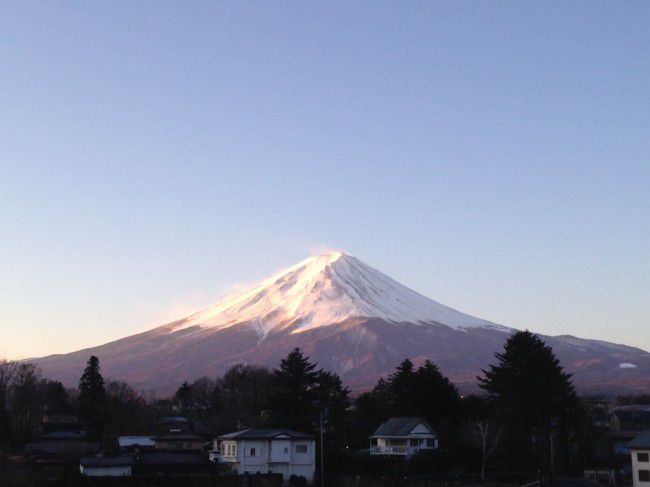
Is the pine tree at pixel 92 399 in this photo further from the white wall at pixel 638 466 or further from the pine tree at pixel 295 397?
the white wall at pixel 638 466

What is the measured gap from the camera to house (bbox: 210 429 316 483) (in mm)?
44469

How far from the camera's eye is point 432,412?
56.4m

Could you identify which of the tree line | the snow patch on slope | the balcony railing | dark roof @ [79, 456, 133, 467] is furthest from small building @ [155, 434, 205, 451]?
the snow patch on slope

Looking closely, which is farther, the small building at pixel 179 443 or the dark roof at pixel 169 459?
the small building at pixel 179 443

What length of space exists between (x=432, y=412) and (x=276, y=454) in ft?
49.7

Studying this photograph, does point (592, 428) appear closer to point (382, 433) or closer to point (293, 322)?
point (382, 433)

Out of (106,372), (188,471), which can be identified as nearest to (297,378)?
(188,471)

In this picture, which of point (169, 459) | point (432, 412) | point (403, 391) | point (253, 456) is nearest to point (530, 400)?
point (432, 412)

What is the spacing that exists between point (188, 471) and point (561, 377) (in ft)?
72.8

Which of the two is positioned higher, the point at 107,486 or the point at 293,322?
the point at 293,322

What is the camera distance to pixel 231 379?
95562 millimetres

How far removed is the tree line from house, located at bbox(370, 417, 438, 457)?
117cm

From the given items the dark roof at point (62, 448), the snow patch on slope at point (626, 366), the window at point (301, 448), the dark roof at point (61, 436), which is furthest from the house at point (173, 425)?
the snow patch on slope at point (626, 366)

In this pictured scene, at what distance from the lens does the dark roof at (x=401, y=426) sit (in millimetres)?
49875
